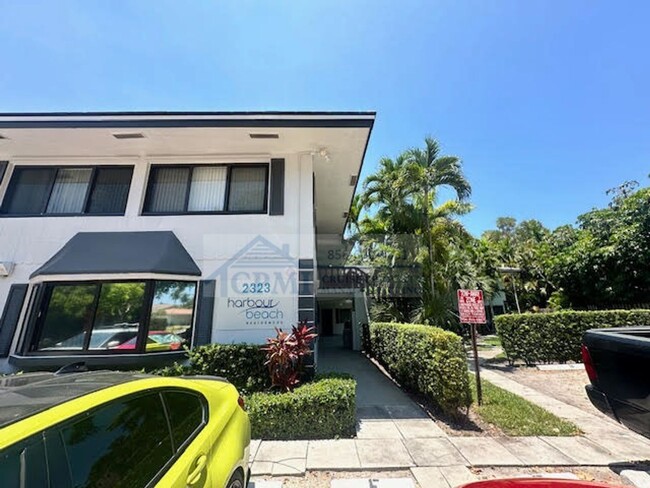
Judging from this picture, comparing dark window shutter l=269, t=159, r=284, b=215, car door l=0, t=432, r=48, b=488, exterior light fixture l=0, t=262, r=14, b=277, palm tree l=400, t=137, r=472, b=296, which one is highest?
palm tree l=400, t=137, r=472, b=296

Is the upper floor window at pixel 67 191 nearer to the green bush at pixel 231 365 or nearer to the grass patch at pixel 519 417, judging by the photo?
the green bush at pixel 231 365

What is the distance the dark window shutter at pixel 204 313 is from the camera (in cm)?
641

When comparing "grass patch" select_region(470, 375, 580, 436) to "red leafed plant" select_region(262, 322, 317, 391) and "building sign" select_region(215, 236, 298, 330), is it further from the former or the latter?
"building sign" select_region(215, 236, 298, 330)

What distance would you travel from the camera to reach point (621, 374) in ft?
10.7

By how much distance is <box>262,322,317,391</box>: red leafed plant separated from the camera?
5.41 meters

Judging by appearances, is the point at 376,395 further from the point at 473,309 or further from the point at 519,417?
the point at 473,309

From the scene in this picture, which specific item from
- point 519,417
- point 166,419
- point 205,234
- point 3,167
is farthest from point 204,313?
point 3,167

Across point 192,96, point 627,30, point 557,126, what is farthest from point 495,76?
point 192,96

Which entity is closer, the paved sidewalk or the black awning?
the paved sidewalk

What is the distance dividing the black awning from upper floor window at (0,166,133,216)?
0.87 meters

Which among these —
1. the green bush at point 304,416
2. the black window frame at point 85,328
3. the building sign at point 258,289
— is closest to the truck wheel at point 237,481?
the green bush at point 304,416

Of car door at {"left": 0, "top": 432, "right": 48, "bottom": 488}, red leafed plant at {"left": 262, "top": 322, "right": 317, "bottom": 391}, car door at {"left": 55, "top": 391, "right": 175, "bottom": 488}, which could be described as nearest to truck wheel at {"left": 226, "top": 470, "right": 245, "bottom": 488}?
car door at {"left": 55, "top": 391, "right": 175, "bottom": 488}

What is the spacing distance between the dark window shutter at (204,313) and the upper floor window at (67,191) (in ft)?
9.74

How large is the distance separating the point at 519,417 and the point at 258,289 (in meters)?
5.63
